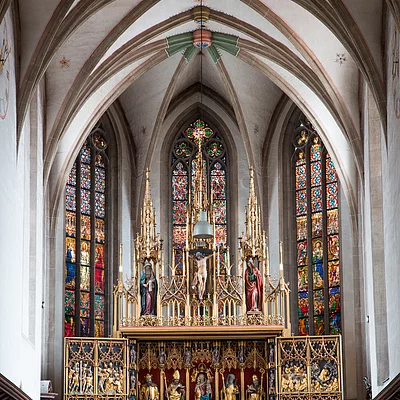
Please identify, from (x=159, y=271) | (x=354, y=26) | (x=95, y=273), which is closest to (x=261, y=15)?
(x=354, y=26)

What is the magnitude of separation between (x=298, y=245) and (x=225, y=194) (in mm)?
2625

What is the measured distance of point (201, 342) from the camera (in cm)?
2517

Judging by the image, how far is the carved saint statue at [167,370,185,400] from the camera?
81.7 feet

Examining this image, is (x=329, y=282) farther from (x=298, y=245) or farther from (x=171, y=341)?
(x=171, y=341)

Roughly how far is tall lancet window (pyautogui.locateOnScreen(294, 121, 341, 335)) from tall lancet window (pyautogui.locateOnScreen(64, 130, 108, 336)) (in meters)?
4.74

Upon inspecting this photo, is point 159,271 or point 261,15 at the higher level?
point 261,15

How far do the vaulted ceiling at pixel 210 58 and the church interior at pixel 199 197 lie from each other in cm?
4

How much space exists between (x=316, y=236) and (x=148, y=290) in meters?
5.18

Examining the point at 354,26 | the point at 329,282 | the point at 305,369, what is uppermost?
the point at 354,26

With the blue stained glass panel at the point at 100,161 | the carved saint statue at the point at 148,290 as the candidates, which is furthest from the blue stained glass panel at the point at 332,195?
the blue stained glass panel at the point at 100,161

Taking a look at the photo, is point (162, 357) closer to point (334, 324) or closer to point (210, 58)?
point (334, 324)

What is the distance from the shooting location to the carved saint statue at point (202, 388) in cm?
2505

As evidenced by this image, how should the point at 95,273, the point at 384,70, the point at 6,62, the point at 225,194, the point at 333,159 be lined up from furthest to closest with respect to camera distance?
the point at 225,194
the point at 95,273
the point at 333,159
the point at 384,70
the point at 6,62

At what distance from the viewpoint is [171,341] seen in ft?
82.3
